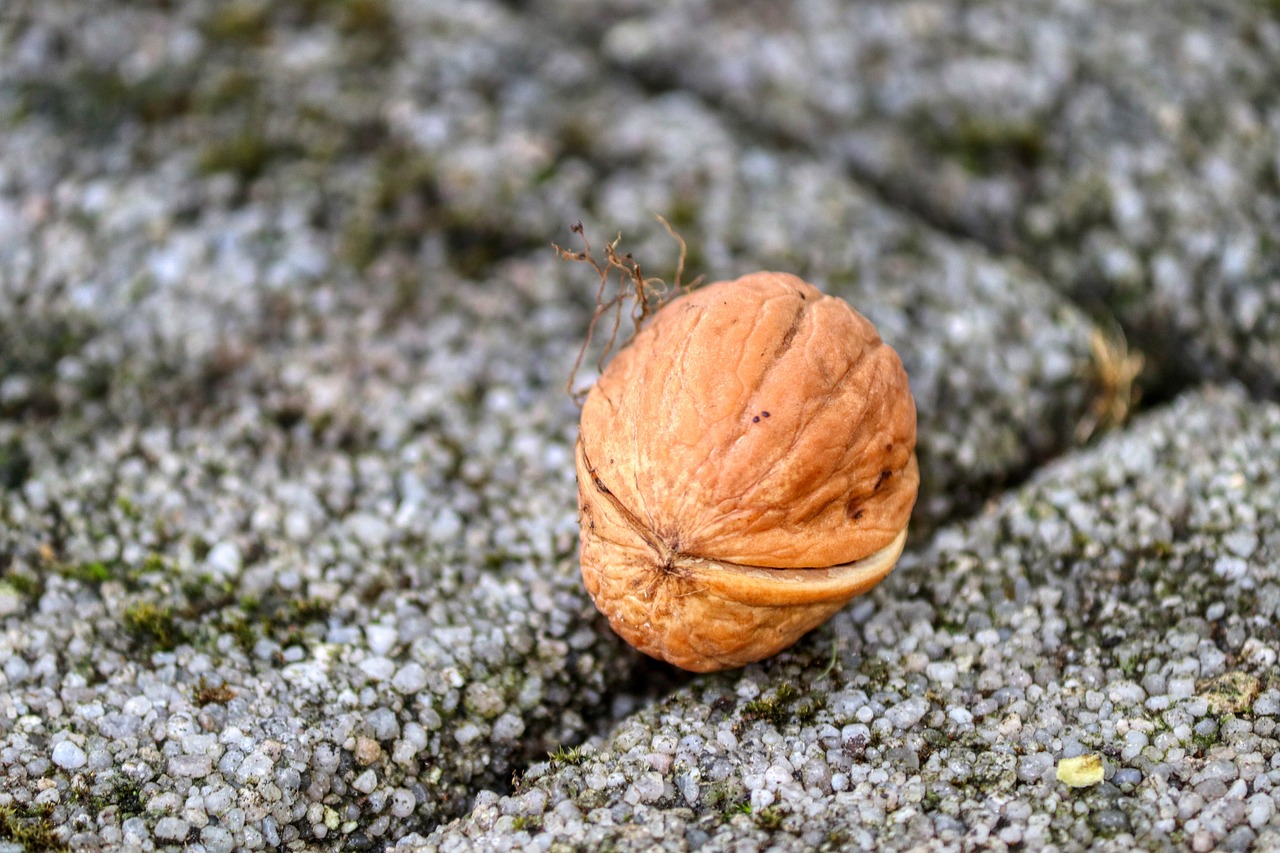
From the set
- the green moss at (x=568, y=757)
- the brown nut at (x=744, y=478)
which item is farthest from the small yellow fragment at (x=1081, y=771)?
the green moss at (x=568, y=757)

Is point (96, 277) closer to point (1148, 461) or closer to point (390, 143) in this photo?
point (390, 143)

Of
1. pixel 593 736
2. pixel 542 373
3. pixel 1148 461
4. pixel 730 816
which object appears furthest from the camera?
pixel 542 373

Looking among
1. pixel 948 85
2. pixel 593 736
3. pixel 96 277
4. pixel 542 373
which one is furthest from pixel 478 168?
pixel 593 736

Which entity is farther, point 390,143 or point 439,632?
point 390,143

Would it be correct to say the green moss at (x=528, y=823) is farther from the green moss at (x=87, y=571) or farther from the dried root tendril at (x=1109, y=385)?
the dried root tendril at (x=1109, y=385)

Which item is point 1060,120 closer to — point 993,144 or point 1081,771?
point 993,144

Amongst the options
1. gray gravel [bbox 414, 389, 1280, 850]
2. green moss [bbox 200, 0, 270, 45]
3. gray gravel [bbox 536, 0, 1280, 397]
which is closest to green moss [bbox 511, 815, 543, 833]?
gray gravel [bbox 414, 389, 1280, 850]

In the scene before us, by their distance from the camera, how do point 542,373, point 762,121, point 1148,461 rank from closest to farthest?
1. point 1148,461
2. point 542,373
3. point 762,121
